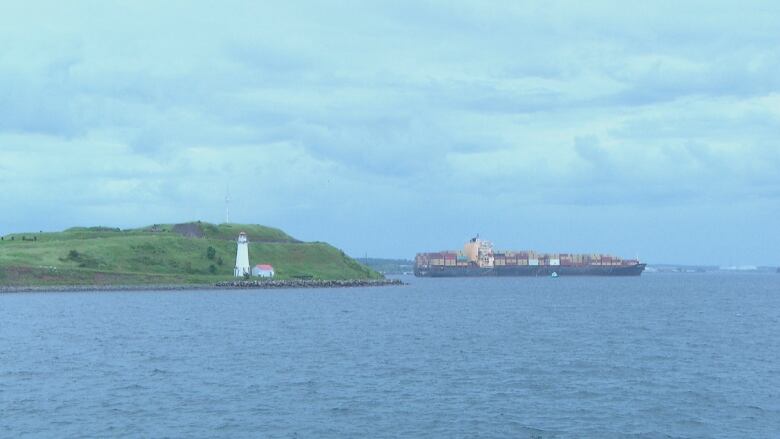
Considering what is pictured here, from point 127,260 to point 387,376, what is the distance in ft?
405

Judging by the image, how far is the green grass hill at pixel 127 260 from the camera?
14488 cm

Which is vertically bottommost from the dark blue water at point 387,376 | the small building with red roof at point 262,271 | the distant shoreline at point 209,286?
the dark blue water at point 387,376

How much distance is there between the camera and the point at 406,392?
44.9m

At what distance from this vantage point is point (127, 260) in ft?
536

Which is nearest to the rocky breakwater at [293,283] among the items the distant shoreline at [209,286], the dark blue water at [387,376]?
the distant shoreline at [209,286]

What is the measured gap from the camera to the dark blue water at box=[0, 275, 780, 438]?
3766 cm

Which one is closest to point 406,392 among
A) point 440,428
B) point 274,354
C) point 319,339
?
point 440,428

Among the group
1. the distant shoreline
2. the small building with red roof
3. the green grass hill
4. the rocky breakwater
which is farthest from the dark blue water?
the small building with red roof

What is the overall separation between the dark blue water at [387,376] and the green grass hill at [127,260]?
53.2 m

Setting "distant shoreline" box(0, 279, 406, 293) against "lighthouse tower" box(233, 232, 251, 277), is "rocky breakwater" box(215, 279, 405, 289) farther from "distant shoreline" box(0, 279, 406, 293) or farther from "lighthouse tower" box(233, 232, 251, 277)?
"lighthouse tower" box(233, 232, 251, 277)

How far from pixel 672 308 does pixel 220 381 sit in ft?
254

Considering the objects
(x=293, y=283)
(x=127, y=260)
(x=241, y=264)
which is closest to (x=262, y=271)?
(x=241, y=264)

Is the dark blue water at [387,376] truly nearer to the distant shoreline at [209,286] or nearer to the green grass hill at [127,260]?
the distant shoreline at [209,286]

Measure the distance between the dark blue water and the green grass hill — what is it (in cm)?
5321
